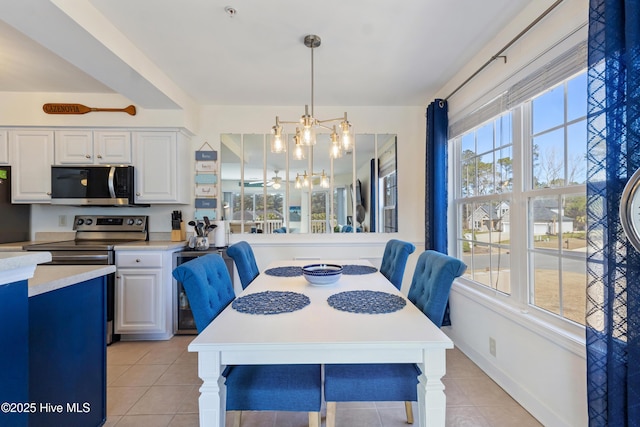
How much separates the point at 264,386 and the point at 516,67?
2303 mm

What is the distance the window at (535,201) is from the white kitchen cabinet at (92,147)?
3343 mm

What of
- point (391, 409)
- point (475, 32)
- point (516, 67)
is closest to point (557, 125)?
point (516, 67)

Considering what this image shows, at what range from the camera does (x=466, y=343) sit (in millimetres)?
2479

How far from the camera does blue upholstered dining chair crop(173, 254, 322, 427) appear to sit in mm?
1214

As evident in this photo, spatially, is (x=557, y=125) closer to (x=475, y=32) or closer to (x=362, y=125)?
(x=475, y=32)

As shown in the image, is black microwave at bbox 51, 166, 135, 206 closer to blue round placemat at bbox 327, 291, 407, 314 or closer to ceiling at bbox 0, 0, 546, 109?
ceiling at bbox 0, 0, 546, 109

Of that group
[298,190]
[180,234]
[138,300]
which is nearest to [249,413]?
[138,300]

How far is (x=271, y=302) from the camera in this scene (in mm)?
1482

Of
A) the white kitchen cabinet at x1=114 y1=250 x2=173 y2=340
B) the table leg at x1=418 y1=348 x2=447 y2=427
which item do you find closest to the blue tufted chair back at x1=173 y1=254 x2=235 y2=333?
the table leg at x1=418 y1=348 x2=447 y2=427

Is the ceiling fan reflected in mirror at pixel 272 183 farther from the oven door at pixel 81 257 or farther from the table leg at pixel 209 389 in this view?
the table leg at pixel 209 389

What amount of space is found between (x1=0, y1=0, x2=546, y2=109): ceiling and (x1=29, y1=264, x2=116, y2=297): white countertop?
53.5 inches

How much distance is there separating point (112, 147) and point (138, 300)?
1.58m

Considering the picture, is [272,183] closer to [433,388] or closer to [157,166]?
[157,166]

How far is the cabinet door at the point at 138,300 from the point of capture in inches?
109
